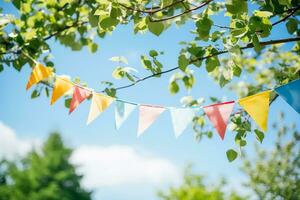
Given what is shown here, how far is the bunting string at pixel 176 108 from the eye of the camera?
2.44 metres

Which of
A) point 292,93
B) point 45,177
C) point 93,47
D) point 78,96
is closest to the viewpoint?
point 292,93

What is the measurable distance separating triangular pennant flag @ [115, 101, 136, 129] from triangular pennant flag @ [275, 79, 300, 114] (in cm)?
129

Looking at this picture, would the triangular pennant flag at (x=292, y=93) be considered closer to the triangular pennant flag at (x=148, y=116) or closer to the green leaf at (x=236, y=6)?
the green leaf at (x=236, y=6)

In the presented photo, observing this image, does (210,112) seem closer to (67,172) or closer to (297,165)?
(297,165)

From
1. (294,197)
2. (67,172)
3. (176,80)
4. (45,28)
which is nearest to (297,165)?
(294,197)

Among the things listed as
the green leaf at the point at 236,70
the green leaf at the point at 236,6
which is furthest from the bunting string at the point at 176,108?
the green leaf at the point at 236,6

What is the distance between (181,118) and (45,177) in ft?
104

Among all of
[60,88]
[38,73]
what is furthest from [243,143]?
[38,73]

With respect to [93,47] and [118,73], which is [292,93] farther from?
[93,47]

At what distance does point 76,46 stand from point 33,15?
607 millimetres

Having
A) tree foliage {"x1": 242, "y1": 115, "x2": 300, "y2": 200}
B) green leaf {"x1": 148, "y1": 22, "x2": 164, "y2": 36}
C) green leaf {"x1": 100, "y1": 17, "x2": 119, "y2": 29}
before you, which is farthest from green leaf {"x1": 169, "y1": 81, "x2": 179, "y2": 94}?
tree foliage {"x1": 242, "y1": 115, "x2": 300, "y2": 200}

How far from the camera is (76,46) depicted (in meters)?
4.16

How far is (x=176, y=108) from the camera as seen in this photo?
287 cm

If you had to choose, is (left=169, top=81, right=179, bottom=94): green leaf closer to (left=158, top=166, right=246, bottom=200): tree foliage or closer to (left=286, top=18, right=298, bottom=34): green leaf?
(left=286, top=18, right=298, bottom=34): green leaf
